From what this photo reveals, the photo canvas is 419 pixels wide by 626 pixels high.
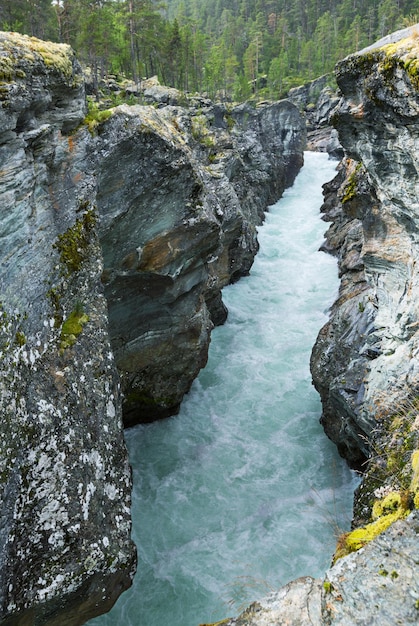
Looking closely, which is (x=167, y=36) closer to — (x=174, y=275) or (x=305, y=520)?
(x=174, y=275)

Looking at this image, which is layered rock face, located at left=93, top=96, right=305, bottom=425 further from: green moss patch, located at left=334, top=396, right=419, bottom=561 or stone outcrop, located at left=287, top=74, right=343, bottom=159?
stone outcrop, located at left=287, top=74, right=343, bottom=159

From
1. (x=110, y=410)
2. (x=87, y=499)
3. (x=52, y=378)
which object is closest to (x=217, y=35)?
(x=110, y=410)

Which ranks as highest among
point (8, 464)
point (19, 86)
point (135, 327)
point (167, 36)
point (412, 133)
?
point (167, 36)

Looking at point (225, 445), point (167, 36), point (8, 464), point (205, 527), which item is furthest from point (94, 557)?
point (167, 36)

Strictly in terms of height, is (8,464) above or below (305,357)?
above

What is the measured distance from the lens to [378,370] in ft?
34.5

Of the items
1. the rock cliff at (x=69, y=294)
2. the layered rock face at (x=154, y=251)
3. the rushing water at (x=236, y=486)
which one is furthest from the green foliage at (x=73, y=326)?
the rushing water at (x=236, y=486)

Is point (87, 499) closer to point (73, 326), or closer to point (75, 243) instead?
point (73, 326)

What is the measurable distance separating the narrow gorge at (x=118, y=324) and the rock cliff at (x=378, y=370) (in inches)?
1.2

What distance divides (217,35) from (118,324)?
131 metres

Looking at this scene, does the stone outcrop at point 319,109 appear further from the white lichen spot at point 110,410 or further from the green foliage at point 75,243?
the white lichen spot at point 110,410

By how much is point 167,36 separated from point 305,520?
57446 millimetres

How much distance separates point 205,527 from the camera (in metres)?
11.6

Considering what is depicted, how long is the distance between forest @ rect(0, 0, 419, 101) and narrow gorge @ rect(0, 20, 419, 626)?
72.6ft
